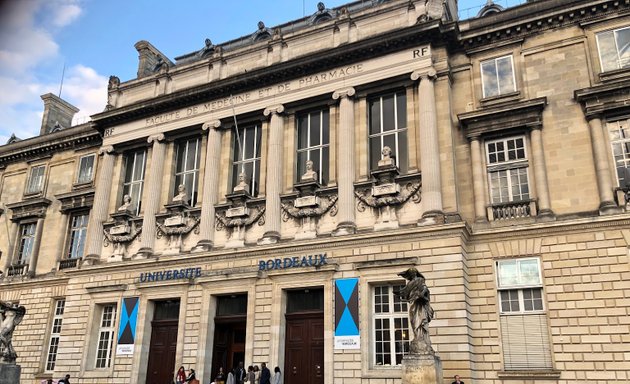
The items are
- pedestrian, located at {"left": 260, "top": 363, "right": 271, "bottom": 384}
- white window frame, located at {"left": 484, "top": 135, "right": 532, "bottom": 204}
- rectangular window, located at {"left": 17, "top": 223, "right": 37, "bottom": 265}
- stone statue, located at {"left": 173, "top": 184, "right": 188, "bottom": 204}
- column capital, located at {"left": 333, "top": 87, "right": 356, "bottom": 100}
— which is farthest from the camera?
rectangular window, located at {"left": 17, "top": 223, "right": 37, "bottom": 265}

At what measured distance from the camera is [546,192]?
19547mm

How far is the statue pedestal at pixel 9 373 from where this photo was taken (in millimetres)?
20516

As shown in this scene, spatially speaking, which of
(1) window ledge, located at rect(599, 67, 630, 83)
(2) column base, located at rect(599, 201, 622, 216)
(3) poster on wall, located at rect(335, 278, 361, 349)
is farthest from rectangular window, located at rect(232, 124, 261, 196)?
(1) window ledge, located at rect(599, 67, 630, 83)

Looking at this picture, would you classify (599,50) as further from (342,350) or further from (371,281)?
(342,350)

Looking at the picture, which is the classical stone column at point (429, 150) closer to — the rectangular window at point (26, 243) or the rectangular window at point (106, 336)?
the rectangular window at point (106, 336)

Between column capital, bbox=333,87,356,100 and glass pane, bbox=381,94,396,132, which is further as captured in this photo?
column capital, bbox=333,87,356,100

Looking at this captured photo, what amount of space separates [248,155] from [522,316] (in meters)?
13.3

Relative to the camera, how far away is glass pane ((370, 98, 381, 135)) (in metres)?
A: 22.9

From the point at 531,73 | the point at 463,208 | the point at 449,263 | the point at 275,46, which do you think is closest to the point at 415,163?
the point at 463,208

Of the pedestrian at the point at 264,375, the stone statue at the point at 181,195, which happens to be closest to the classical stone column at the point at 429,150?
the pedestrian at the point at 264,375

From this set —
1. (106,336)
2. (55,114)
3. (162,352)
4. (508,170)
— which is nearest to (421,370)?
(508,170)

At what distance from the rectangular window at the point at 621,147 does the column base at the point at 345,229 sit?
30.2 feet

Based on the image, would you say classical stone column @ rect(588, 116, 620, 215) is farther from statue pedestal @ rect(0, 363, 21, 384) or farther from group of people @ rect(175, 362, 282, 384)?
statue pedestal @ rect(0, 363, 21, 384)

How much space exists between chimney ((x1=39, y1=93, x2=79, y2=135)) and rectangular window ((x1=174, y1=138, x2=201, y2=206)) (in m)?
14.4
